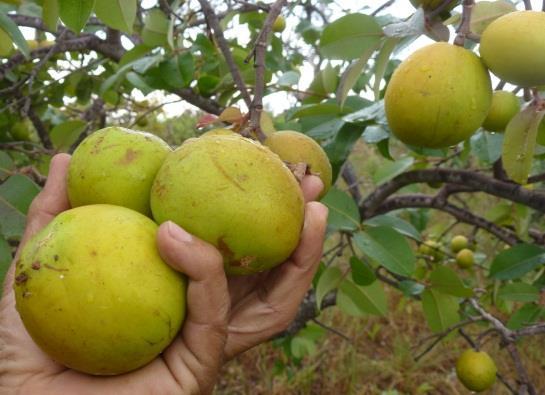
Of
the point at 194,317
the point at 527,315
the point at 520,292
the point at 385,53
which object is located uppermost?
the point at 385,53

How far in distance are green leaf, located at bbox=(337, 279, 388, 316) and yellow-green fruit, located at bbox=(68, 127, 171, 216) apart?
1001mm

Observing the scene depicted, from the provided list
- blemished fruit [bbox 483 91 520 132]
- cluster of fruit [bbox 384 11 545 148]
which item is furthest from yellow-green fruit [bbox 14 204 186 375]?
blemished fruit [bbox 483 91 520 132]

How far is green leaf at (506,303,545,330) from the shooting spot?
197cm

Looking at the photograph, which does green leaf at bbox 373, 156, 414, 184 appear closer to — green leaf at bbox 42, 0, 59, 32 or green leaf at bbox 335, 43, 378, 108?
green leaf at bbox 335, 43, 378, 108

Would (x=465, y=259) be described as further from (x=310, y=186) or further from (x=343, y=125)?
(x=310, y=186)

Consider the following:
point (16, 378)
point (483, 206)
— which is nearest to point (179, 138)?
point (483, 206)

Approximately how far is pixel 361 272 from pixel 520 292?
2.02 ft

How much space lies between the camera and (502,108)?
138 centimetres

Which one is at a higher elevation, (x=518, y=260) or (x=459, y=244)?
(x=518, y=260)

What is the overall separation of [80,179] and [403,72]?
0.68m

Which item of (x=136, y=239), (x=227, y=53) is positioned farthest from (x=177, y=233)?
(x=227, y=53)

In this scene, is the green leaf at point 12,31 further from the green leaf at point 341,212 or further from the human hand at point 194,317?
the green leaf at point 341,212

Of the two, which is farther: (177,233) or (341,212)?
(341,212)

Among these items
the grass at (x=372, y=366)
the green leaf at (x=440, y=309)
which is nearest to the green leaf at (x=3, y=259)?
the green leaf at (x=440, y=309)
